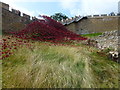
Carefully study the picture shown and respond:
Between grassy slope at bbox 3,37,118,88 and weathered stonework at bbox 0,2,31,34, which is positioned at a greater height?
weathered stonework at bbox 0,2,31,34

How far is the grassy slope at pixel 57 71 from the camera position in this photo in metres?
1.93

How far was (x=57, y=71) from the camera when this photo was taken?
2.12 metres

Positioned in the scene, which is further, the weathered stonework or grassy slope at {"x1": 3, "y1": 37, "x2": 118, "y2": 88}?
the weathered stonework

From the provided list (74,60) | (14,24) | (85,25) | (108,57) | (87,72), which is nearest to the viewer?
(87,72)

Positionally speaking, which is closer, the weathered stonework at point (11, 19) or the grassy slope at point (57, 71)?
the grassy slope at point (57, 71)

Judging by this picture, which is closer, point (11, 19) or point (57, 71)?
point (57, 71)

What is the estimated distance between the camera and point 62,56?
2596mm

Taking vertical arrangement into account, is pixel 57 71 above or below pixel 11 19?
below

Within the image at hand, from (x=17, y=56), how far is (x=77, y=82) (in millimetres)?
1391

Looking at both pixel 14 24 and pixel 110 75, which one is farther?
pixel 14 24

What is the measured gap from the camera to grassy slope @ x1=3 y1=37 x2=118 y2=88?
6.34 feet

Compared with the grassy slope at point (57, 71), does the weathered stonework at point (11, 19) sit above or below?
above

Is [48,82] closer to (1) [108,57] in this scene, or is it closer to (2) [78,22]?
(1) [108,57]

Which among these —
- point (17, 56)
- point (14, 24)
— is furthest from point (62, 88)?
point (14, 24)
